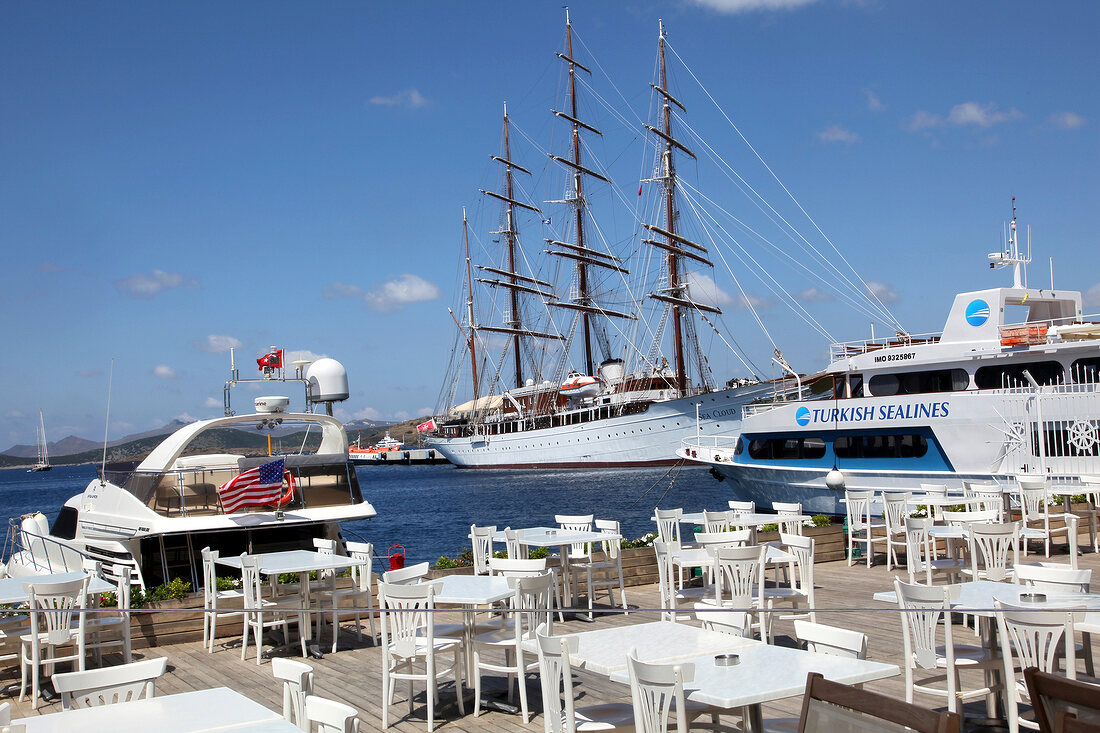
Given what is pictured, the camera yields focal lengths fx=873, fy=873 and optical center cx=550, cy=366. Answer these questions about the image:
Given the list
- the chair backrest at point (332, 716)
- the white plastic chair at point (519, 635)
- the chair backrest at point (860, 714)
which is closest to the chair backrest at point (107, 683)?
the chair backrest at point (332, 716)

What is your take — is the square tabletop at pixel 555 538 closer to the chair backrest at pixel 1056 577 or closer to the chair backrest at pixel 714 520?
the chair backrest at pixel 714 520

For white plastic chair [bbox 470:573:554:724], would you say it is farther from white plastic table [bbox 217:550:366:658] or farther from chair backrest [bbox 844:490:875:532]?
chair backrest [bbox 844:490:875:532]

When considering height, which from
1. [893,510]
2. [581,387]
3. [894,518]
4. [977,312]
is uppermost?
[581,387]

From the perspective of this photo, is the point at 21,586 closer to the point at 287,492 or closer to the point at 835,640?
the point at 287,492

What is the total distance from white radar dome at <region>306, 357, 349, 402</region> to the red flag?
0.40 metres

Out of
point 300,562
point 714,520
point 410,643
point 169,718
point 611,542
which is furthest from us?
point 714,520

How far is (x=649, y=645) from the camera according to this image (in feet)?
14.7

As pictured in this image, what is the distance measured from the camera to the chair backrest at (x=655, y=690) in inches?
133

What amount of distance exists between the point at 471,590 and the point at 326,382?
6.55 metres

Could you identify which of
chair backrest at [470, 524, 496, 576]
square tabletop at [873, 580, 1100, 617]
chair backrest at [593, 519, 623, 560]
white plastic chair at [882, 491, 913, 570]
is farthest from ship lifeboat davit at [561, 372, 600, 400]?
square tabletop at [873, 580, 1100, 617]

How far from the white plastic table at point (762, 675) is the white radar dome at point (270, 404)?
8.05 meters

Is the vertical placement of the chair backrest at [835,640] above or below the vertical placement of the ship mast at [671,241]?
below

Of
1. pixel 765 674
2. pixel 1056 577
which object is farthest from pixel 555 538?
pixel 765 674

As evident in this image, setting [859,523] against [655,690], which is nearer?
[655,690]
